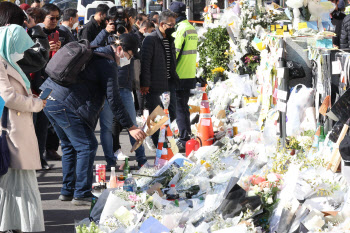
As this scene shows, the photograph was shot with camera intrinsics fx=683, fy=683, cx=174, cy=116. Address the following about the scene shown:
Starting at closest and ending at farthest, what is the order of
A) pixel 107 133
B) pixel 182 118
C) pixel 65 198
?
pixel 65 198, pixel 107 133, pixel 182 118

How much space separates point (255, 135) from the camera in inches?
335

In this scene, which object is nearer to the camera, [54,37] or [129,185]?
[129,185]

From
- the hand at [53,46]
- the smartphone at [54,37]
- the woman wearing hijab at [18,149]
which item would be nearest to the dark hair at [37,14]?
the smartphone at [54,37]

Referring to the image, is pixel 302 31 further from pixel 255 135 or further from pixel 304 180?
pixel 304 180

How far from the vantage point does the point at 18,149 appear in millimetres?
5480

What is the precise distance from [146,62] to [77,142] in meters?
2.93

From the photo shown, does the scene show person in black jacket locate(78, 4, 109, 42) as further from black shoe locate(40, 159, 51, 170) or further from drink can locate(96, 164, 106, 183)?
drink can locate(96, 164, 106, 183)

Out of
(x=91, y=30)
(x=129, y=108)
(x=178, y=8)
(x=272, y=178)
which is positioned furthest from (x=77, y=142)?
(x=178, y=8)

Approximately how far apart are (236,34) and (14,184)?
7.37 metres

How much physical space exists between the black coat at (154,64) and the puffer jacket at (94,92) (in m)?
2.70

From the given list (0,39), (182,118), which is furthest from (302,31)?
(0,39)

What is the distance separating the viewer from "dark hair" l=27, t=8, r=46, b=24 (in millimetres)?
8916

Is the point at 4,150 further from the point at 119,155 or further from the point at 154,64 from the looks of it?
the point at 154,64

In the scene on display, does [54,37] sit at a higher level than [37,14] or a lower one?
lower
